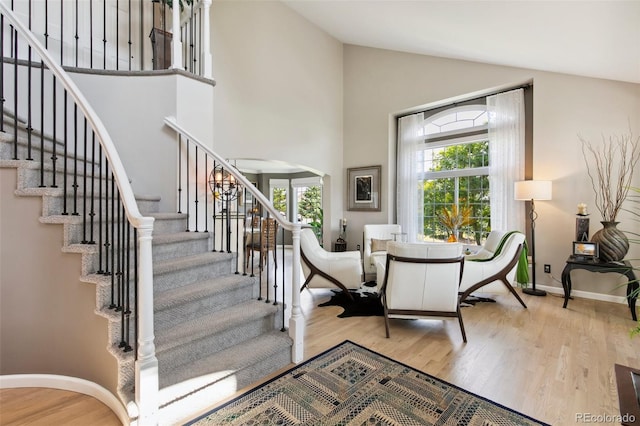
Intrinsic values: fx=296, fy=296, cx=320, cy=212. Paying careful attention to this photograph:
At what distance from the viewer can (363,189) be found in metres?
6.24

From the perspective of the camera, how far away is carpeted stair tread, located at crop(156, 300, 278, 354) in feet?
6.16

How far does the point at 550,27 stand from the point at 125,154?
445 centimetres

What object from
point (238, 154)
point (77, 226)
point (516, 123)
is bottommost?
point (77, 226)

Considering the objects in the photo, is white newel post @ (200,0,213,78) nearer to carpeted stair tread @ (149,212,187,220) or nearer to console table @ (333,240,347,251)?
carpeted stair tread @ (149,212,187,220)

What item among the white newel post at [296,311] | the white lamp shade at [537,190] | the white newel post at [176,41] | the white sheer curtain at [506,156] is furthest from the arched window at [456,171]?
the white newel post at [176,41]

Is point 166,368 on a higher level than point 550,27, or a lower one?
lower

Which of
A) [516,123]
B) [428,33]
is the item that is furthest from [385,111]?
[516,123]

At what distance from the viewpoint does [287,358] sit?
2.27 m

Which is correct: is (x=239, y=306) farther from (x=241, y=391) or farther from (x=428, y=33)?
(x=428, y=33)

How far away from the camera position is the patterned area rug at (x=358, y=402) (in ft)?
5.60

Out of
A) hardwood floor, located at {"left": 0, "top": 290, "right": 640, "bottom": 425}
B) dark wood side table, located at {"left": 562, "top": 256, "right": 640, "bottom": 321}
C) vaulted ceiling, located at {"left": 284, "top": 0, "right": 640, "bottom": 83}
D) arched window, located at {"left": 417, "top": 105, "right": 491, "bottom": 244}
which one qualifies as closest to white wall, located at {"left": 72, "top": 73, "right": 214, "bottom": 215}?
hardwood floor, located at {"left": 0, "top": 290, "right": 640, "bottom": 425}

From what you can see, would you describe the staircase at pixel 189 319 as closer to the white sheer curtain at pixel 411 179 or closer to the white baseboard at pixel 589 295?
the white sheer curtain at pixel 411 179

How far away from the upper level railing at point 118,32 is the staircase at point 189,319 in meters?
1.76

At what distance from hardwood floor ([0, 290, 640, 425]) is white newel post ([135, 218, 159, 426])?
295mm
